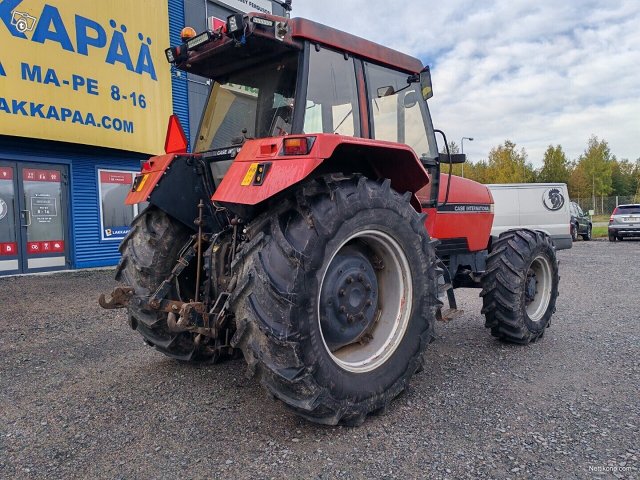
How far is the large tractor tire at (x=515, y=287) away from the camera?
435cm

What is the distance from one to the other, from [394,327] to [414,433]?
693 mm

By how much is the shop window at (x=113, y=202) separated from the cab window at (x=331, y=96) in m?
8.50

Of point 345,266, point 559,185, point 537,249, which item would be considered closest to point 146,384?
point 345,266

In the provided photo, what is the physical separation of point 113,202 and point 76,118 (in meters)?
2.21

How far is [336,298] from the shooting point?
293 cm

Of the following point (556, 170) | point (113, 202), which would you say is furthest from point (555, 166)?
point (113, 202)

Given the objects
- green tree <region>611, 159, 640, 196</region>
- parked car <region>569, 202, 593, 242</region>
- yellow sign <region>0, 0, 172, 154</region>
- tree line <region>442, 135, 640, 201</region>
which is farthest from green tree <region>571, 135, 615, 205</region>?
yellow sign <region>0, 0, 172, 154</region>

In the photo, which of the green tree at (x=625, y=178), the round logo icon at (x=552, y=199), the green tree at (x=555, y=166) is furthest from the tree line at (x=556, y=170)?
the round logo icon at (x=552, y=199)

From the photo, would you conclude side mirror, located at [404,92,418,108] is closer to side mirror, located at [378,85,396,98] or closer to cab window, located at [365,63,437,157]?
cab window, located at [365,63,437,157]

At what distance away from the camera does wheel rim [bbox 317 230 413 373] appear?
9.58ft

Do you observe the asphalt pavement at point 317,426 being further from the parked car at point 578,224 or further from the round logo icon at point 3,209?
the parked car at point 578,224

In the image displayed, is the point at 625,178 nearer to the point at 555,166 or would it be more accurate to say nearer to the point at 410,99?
the point at 555,166

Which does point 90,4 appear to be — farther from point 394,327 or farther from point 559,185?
point 559,185

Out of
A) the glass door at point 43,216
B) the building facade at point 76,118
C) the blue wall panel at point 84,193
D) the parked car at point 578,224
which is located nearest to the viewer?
the building facade at point 76,118
